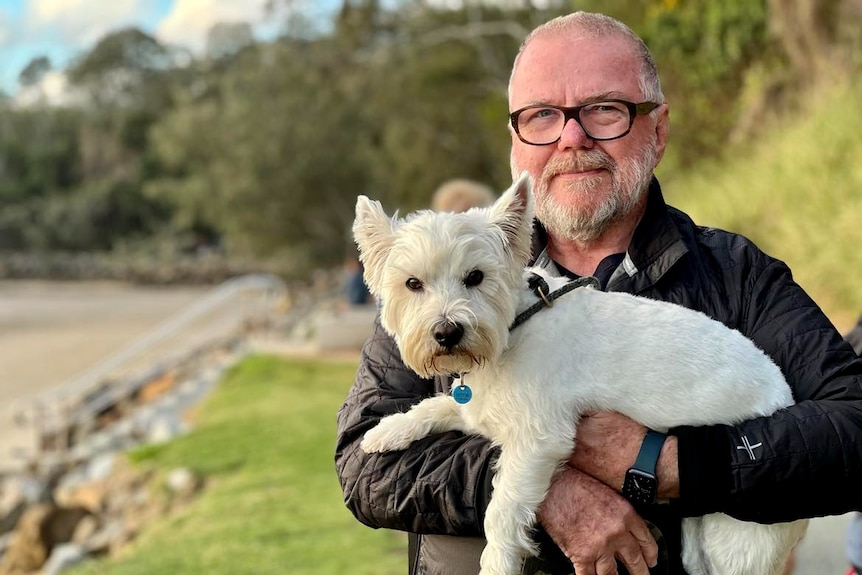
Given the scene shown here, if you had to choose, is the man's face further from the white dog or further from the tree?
the tree

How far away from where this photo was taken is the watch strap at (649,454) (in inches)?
102

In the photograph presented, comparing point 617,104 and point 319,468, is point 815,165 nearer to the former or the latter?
point 319,468

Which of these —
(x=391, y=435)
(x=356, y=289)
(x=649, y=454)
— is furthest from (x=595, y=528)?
(x=356, y=289)

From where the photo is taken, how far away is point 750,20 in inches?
758

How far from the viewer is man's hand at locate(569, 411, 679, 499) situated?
2596mm

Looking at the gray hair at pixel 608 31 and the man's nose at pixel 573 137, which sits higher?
the gray hair at pixel 608 31

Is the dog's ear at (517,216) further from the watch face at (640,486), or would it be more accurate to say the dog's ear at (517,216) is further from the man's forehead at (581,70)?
the watch face at (640,486)

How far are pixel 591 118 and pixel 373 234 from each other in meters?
0.90

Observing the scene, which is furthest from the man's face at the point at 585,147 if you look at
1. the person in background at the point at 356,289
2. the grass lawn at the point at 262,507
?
the person in background at the point at 356,289

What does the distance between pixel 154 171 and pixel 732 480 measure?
74506 mm

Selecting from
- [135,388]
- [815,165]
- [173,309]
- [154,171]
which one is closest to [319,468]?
[815,165]

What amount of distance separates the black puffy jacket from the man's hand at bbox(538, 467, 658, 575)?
0.11m

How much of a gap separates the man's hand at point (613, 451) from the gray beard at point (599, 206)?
2.38 feet

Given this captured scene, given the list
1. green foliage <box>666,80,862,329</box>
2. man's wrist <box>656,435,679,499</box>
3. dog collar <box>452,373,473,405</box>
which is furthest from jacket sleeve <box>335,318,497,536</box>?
green foliage <box>666,80,862,329</box>
